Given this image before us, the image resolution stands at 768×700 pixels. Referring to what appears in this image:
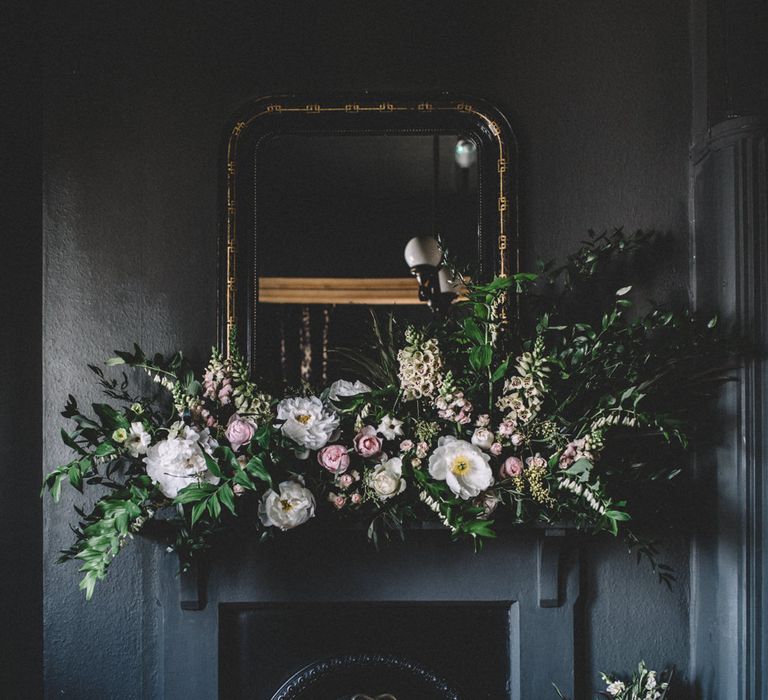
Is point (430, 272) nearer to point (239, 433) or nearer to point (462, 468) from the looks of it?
point (462, 468)

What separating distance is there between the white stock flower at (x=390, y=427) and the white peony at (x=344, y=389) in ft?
0.35

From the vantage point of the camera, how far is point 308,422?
1.60 meters

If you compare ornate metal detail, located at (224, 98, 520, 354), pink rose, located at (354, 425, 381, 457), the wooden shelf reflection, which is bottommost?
pink rose, located at (354, 425, 381, 457)

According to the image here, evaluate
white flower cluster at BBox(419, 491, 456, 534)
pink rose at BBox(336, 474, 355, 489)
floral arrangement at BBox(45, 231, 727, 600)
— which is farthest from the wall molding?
pink rose at BBox(336, 474, 355, 489)

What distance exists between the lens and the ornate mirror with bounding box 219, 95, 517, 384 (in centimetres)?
184

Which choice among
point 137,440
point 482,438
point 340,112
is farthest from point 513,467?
point 340,112

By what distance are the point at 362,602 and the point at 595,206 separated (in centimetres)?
127

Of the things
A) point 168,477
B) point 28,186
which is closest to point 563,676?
point 168,477

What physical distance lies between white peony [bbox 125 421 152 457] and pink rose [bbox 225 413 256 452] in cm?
20

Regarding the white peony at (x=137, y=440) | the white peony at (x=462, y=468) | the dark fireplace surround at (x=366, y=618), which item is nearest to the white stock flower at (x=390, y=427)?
the white peony at (x=462, y=468)

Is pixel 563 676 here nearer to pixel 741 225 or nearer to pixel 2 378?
pixel 741 225

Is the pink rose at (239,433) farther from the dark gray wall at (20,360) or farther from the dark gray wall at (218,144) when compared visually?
the dark gray wall at (20,360)

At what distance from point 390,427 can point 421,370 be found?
0.16 m

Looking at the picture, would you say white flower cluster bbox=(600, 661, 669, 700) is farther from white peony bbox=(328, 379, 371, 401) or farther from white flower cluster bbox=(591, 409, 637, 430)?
white peony bbox=(328, 379, 371, 401)
